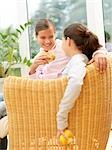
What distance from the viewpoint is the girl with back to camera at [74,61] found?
1690 mm

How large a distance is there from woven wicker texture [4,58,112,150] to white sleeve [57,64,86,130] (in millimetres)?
45

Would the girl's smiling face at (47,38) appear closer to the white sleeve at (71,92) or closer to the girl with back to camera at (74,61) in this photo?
the girl with back to camera at (74,61)

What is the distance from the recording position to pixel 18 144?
6.11 ft

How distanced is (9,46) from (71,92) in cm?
238

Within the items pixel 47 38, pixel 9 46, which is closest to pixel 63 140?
pixel 47 38

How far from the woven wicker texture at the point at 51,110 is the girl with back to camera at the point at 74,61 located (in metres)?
0.05

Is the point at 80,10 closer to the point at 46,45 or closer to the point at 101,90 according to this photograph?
the point at 46,45

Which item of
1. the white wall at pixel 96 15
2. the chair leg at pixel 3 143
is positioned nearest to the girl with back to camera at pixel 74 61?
the chair leg at pixel 3 143

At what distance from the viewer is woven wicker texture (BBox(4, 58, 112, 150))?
1760 mm

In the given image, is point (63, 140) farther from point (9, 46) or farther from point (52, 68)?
point (9, 46)

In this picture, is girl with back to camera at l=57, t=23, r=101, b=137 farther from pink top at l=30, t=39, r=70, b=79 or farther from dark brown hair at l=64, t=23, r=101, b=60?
pink top at l=30, t=39, r=70, b=79

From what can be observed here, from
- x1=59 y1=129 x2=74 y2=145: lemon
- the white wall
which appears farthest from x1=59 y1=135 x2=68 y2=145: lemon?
the white wall

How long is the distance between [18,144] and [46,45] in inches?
33.9

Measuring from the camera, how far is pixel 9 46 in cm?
392
